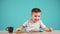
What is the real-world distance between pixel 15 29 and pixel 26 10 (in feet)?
0.86

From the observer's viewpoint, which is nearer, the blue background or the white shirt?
the white shirt

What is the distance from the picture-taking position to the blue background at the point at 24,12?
1687 mm

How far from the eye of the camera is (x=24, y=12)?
171cm

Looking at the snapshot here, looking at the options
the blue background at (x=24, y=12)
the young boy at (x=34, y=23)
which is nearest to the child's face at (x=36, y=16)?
the young boy at (x=34, y=23)

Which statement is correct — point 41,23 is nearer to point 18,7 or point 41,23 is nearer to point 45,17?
point 45,17

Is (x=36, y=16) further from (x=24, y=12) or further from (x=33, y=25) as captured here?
(x=24, y=12)

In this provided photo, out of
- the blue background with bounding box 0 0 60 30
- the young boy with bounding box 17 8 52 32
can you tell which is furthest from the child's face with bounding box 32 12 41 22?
the blue background with bounding box 0 0 60 30

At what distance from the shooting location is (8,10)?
1707mm

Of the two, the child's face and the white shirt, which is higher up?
the child's face

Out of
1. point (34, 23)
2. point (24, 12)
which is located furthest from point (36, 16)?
point (24, 12)

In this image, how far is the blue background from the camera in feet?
5.53

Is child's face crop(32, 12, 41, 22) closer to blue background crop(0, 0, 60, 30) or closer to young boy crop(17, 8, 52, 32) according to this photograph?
young boy crop(17, 8, 52, 32)

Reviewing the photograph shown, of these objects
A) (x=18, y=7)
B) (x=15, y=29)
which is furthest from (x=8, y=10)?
(x=15, y=29)

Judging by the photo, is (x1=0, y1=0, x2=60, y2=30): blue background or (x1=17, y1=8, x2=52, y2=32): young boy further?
(x1=0, y1=0, x2=60, y2=30): blue background
